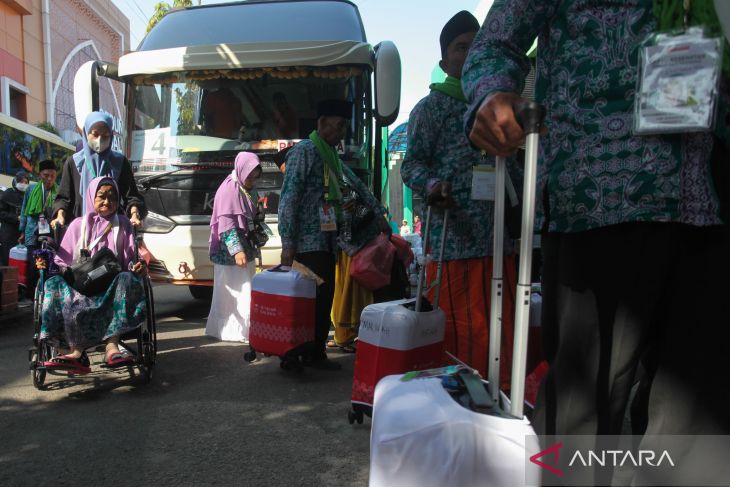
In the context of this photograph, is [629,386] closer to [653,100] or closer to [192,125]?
[653,100]

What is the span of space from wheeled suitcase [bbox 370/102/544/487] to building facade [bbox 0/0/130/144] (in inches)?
1066

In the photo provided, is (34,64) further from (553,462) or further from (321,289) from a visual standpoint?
(553,462)

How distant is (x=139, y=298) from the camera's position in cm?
427

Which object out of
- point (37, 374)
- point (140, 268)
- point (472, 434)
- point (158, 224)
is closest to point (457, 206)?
point (472, 434)

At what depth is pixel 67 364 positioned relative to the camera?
3904 mm

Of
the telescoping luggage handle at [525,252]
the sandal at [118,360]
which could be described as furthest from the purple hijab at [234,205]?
the telescoping luggage handle at [525,252]

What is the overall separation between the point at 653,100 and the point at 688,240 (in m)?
0.31

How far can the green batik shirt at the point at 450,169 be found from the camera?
9.92ft

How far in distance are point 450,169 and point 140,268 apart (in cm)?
241

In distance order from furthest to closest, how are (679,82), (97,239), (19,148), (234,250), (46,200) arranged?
(19,148) < (46,200) < (234,250) < (97,239) < (679,82)

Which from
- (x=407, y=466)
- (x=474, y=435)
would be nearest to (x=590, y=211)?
Result: (x=474, y=435)

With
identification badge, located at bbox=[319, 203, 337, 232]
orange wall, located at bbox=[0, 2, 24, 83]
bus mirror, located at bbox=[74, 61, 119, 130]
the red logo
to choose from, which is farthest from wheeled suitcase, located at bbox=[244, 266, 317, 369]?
orange wall, located at bbox=[0, 2, 24, 83]

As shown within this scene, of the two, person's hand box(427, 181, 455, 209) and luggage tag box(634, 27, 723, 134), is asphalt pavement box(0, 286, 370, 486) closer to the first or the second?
person's hand box(427, 181, 455, 209)

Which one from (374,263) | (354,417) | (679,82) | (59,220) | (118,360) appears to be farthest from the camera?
(59,220)
